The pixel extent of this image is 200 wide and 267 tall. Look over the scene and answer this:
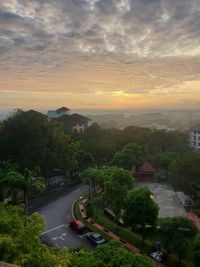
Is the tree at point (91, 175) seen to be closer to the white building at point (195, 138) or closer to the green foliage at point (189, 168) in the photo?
the green foliage at point (189, 168)

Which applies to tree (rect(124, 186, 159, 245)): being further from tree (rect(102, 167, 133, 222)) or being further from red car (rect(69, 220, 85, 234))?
red car (rect(69, 220, 85, 234))

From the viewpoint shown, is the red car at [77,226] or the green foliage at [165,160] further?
the green foliage at [165,160]

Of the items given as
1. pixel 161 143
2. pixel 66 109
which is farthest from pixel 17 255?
pixel 66 109

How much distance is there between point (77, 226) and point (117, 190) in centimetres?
616

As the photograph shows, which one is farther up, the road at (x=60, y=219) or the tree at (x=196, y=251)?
the tree at (x=196, y=251)

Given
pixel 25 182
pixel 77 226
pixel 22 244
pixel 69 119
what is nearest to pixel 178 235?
pixel 77 226

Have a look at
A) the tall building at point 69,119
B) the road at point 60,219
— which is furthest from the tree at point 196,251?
the tall building at point 69,119

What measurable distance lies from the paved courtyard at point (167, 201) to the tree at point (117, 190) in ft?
31.5

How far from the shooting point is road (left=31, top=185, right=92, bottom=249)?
30.6 meters

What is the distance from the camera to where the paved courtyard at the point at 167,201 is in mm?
40000

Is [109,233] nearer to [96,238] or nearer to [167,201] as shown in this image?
[96,238]

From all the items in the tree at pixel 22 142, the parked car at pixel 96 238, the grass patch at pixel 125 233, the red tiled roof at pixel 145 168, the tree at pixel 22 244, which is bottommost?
the grass patch at pixel 125 233

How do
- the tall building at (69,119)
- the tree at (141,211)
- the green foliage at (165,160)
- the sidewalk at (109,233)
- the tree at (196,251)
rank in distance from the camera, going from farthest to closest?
the tall building at (69,119)
the green foliage at (165,160)
the sidewalk at (109,233)
the tree at (141,211)
the tree at (196,251)

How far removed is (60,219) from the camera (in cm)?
3634
